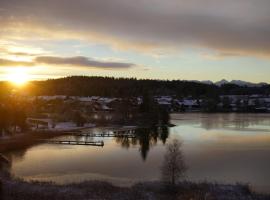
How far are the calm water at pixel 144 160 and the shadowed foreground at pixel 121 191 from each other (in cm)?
416

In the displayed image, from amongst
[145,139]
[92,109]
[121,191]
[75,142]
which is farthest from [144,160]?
[92,109]

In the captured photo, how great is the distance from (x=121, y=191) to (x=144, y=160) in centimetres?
1798

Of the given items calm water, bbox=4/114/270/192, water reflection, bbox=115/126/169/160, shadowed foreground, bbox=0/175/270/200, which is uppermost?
shadowed foreground, bbox=0/175/270/200

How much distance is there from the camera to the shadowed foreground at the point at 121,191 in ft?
96.9

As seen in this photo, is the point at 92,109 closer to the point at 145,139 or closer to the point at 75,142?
the point at 145,139

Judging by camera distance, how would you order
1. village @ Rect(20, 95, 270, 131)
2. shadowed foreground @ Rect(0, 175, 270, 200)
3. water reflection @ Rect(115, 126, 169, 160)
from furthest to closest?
1. village @ Rect(20, 95, 270, 131)
2. water reflection @ Rect(115, 126, 169, 160)
3. shadowed foreground @ Rect(0, 175, 270, 200)

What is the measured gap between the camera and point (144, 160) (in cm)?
4941

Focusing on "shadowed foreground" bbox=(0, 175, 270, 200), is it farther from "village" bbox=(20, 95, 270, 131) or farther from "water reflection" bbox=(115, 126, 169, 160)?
"village" bbox=(20, 95, 270, 131)

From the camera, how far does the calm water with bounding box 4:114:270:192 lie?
3994cm

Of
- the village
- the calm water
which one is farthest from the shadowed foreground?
the village

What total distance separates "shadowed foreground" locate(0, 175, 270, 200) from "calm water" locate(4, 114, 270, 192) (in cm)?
416

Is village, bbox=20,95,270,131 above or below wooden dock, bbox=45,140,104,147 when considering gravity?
above

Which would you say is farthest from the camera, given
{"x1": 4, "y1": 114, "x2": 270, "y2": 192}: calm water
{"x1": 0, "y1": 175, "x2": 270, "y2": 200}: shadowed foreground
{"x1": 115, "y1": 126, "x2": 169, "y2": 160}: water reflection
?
{"x1": 115, "y1": 126, "x2": 169, "y2": 160}: water reflection

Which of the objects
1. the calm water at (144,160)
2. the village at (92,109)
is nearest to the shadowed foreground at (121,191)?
the calm water at (144,160)
